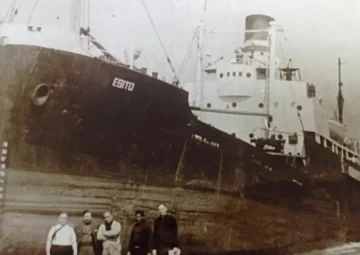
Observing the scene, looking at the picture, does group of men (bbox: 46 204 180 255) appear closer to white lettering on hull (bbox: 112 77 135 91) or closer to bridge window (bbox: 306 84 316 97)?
white lettering on hull (bbox: 112 77 135 91)

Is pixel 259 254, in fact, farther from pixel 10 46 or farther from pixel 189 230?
pixel 10 46

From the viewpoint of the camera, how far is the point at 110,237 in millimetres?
2018

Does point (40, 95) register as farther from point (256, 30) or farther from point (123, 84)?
point (256, 30)

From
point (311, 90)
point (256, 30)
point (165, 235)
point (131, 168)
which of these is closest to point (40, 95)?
point (131, 168)

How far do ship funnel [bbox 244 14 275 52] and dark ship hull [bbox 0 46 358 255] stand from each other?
468mm

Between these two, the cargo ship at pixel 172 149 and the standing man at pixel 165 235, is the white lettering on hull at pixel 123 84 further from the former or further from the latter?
the standing man at pixel 165 235

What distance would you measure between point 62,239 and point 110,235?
20 cm

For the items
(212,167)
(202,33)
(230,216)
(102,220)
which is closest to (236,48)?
(202,33)

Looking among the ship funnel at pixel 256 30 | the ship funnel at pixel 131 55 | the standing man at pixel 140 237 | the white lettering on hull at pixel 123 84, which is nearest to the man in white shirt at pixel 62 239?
the standing man at pixel 140 237

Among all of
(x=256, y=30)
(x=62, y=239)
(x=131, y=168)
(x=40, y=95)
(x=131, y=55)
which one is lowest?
(x=62, y=239)

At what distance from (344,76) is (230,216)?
33.4 inches

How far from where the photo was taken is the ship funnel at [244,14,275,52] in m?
2.43

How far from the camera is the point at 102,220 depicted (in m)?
2.07

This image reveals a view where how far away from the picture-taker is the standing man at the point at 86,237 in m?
1.94
